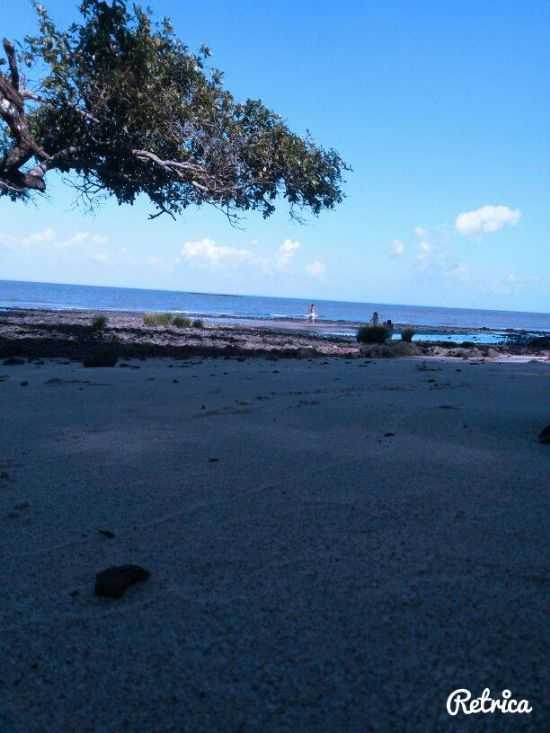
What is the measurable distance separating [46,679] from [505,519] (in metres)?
1.42

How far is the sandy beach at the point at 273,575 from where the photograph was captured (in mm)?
1159

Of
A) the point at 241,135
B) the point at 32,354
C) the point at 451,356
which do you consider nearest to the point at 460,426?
the point at 32,354

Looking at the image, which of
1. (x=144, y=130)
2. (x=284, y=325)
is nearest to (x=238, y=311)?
(x=284, y=325)

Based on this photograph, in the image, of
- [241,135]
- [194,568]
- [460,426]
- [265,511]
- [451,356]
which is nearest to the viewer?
[194,568]

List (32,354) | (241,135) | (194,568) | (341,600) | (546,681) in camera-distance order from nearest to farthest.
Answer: (546,681)
(341,600)
(194,568)
(32,354)
(241,135)

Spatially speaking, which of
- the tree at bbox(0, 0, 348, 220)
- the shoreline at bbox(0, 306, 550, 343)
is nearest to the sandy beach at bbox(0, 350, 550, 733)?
the tree at bbox(0, 0, 348, 220)

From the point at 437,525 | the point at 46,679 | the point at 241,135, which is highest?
the point at 241,135

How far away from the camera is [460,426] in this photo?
344cm

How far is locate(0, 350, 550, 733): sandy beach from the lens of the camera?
1159mm

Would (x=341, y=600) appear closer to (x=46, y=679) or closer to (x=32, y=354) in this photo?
(x=46, y=679)

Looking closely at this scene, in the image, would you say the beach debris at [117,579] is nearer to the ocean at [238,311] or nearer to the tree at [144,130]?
the tree at [144,130]

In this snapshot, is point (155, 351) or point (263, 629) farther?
point (155, 351)

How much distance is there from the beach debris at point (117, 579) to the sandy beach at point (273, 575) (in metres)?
0.03

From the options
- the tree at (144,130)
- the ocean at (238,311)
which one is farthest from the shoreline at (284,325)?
the tree at (144,130)
